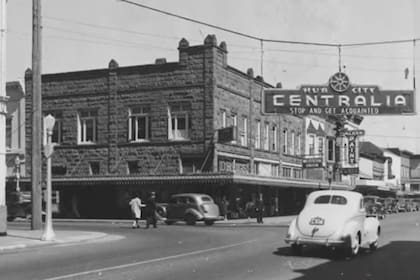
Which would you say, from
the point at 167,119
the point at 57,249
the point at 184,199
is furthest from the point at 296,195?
the point at 57,249

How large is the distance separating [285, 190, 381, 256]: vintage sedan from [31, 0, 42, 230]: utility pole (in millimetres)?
12326

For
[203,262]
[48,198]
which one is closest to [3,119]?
[48,198]

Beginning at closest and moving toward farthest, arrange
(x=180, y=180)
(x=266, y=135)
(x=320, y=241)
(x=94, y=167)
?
(x=320, y=241), (x=180, y=180), (x=94, y=167), (x=266, y=135)

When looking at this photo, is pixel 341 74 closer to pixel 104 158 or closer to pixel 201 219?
pixel 201 219

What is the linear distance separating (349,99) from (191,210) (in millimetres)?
9674

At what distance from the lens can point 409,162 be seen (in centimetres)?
12494

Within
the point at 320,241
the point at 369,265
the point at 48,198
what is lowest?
the point at 369,265

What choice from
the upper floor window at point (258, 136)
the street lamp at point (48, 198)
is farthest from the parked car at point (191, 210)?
the street lamp at point (48, 198)

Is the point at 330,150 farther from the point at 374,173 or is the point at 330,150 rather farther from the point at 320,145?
the point at 374,173

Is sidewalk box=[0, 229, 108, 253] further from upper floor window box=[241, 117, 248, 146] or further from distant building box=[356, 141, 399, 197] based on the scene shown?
distant building box=[356, 141, 399, 197]

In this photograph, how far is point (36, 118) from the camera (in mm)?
26016

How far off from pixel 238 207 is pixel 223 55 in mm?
9505

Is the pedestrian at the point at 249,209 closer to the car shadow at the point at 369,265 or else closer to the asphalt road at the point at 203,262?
the asphalt road at the point at 203,262

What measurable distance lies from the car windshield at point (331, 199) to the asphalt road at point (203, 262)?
4.25 ft
